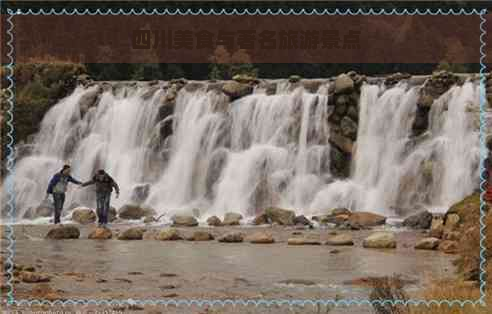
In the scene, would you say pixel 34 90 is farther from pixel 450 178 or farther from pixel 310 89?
pixel 450 178

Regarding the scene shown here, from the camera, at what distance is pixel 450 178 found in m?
27.1

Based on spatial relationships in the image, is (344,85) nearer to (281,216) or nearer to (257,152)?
(257,152)

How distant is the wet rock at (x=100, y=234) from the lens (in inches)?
801

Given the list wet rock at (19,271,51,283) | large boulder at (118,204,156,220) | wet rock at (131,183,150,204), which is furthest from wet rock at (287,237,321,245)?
wet rock at (131,183,150,204)

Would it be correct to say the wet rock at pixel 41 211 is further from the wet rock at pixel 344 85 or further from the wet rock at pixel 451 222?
the wet rock at pixel 451 222

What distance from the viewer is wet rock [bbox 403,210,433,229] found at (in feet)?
75.5

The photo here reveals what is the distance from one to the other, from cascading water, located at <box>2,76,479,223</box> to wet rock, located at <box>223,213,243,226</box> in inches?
65.5

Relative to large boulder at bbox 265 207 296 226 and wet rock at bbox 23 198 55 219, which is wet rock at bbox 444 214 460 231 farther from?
wet rock at bbox 23 198 55 219

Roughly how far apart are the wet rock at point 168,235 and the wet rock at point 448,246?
6.32 meters

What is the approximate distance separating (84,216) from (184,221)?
296 centimetres

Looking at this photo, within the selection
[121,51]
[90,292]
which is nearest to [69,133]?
[121,51]

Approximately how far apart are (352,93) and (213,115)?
18.0 feet

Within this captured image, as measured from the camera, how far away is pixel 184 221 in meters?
24.7

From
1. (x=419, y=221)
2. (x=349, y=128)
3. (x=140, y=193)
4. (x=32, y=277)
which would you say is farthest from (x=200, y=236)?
(x=349, y=128)
